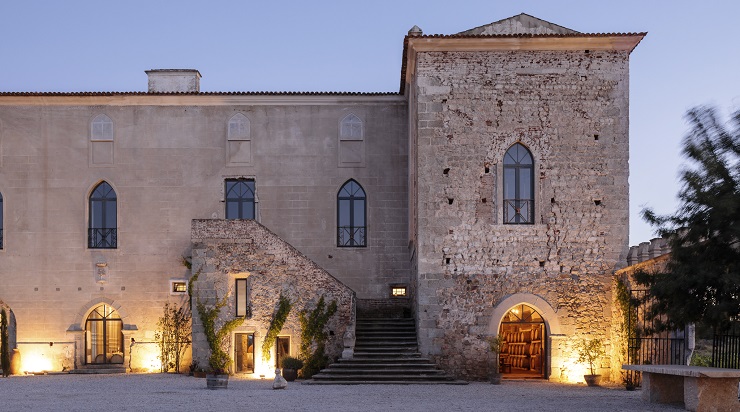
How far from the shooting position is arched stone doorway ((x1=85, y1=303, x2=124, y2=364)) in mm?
27047

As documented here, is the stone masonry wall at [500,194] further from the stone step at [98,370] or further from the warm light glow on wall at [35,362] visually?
the warm light glow on wall at [35,362]

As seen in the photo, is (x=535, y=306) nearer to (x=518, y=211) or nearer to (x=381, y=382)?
(x=518, y=211)

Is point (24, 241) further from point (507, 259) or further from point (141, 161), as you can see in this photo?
Result: point (507, 259)

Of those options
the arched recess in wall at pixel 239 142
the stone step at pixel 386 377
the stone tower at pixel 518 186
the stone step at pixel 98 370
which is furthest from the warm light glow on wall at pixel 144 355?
the stone tower at pixel 518 186

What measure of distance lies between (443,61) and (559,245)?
17.0 ft

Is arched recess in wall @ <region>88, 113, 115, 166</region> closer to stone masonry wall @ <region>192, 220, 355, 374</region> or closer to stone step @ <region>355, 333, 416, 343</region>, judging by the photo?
stone masonry wall @ <region>192, 220, 355, 374</region>

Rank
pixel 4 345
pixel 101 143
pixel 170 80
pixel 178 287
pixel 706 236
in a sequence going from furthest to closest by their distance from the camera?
pixel 170 80, pixel 101 143, pixel 178 287, pixel 4 345, pixel 706 236

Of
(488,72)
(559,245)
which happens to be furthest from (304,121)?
(559,245)

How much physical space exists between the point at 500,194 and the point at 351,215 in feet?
19.1

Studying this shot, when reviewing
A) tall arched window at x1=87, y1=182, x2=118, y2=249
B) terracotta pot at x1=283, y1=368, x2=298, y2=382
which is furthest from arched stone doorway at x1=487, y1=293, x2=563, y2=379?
tall arched window at x1=87, y1=182, x2=118, y2=249

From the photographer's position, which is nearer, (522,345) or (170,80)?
(522,345)

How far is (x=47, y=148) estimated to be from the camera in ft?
89.4

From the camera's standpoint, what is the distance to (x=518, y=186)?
22.7 m

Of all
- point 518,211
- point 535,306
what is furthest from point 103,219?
point 535,306
